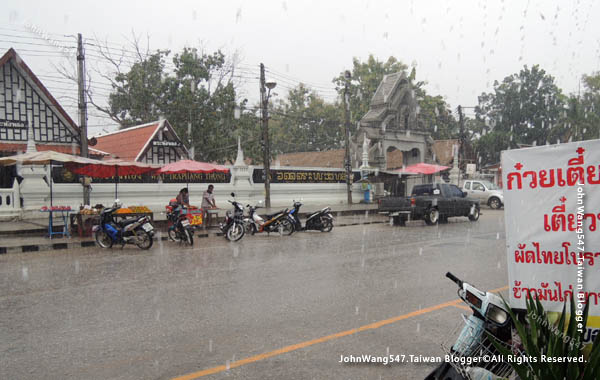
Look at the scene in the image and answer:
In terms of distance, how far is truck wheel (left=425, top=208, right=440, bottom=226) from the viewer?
59.6 ft

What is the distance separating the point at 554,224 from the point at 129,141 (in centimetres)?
2902

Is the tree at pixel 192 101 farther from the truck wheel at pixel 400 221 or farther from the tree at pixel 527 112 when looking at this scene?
the tree at pixel 527 112

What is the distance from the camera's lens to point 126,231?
12195 millimetres

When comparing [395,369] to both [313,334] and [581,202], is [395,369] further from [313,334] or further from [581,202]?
[581,202]

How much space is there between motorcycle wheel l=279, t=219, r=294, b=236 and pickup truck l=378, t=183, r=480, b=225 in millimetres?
5262

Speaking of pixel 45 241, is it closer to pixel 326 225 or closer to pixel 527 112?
pixel 326 225

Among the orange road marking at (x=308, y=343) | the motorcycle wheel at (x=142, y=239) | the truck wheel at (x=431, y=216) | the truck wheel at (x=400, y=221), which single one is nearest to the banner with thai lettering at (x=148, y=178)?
the motorcycle wheel at (x=142, y=239)

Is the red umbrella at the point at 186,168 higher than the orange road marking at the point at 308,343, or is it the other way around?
the red umbrella at the point at 186,168

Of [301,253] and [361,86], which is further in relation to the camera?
[361,86]

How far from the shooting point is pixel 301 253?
11.0 metres

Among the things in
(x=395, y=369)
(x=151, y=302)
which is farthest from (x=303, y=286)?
(x=395, y=369)

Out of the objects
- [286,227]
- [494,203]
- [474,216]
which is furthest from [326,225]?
[494,203]

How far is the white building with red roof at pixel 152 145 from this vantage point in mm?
27109

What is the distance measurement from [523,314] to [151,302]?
16.0ft
